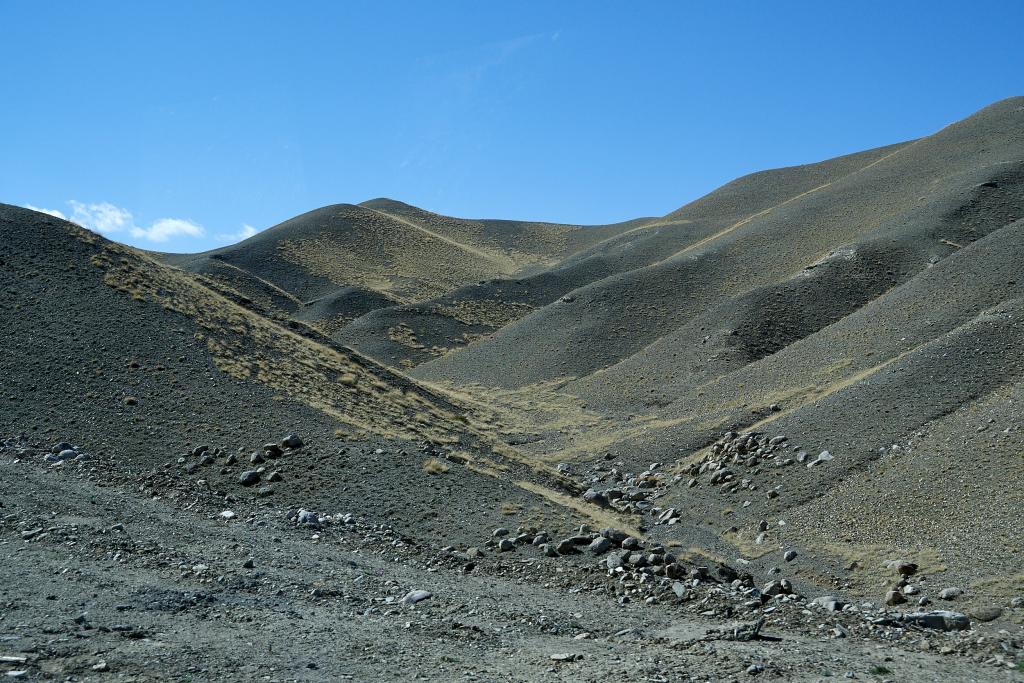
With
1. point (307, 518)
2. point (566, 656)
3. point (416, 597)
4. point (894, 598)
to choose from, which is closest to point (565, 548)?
point (416, 597)

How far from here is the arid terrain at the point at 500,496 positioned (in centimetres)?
1171

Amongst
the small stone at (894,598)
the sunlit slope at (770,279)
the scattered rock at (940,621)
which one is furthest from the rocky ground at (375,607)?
the sunlit slope at (770,279)

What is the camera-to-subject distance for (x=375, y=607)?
1356cm

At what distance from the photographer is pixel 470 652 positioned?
37.9 ft

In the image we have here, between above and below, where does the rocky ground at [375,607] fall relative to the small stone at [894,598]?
above

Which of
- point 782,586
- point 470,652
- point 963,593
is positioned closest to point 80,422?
point 470,652

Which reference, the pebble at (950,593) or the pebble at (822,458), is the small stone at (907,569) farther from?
the pebble at (822,458)

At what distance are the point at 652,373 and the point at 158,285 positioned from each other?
93.8 feet

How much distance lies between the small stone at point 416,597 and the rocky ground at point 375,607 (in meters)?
0.04

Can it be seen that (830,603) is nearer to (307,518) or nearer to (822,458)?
(822,458)

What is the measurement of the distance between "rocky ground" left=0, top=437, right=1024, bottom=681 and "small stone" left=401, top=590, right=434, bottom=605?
44 millimetres

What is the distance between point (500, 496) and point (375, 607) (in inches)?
304

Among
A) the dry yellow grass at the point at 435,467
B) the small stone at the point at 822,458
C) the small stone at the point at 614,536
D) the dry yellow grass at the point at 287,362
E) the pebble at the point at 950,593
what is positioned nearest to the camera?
the pebble at the point at 950,593

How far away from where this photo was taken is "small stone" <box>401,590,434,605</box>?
14.0 metres
